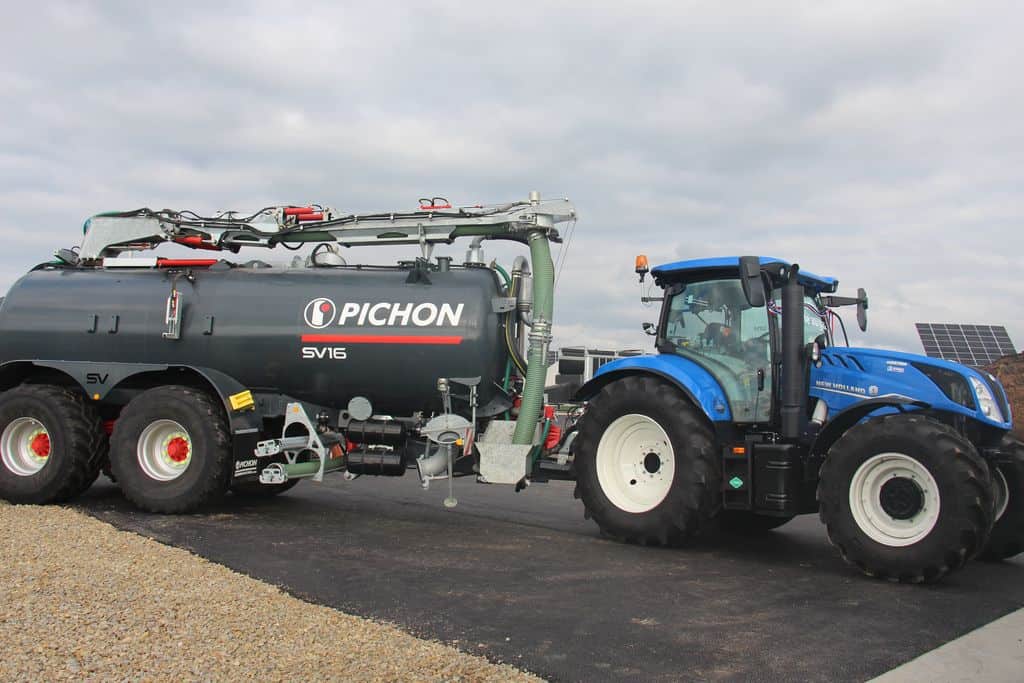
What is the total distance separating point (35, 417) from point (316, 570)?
177 inches

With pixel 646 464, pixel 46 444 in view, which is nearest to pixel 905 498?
pixel 646 464

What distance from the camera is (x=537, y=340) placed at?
8086mm

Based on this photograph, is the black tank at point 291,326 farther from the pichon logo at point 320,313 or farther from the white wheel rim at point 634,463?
the white wheel rim at point 634,463

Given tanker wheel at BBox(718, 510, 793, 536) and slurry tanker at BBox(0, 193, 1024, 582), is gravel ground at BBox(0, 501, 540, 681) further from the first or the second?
tanker wheel at BBox(718, 510, 793, 536)

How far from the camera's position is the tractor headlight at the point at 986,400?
20.3ft

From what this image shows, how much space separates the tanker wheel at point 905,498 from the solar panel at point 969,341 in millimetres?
11952

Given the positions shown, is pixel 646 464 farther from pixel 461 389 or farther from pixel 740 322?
pixel 461 389

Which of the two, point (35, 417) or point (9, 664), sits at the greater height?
point (35, 417)

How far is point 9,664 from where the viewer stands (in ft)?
12.5

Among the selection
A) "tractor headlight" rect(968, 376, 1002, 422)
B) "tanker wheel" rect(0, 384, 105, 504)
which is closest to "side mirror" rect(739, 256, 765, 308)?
"tractor headlight" rect(968, 376, 1002, 422)

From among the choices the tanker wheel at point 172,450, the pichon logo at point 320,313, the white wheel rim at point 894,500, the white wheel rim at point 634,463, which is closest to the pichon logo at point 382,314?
the pichon logo at point 320,313

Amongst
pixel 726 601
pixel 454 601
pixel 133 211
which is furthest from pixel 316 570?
pixel 133 211

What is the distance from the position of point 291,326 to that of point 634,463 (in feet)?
12.3

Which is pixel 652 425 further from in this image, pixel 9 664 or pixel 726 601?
pixel 9 664
